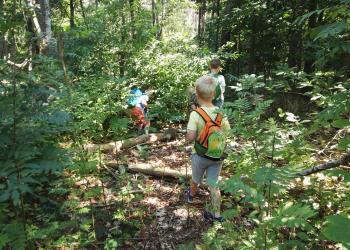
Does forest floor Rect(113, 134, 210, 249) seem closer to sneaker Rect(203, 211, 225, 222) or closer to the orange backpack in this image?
sneaker Rect(203, 211, 225, 222)

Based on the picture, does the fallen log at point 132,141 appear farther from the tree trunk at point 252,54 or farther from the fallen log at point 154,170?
the tree trunk at point 252,54

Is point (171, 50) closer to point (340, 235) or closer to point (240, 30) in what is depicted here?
point (240, 30)

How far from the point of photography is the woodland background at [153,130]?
8.68ft

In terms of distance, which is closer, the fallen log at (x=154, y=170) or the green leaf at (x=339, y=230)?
the green leaf at (x=339, y=230)

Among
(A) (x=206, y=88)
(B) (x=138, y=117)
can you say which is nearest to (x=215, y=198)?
(A) (x=206, y=88)

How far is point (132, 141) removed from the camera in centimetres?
738

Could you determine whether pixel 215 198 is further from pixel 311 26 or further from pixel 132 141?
pixel 311 26

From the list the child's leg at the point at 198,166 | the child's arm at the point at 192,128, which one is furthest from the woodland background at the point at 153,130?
the child's arm at the point at 192,128

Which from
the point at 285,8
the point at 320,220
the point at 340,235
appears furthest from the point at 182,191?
the point at 285,8

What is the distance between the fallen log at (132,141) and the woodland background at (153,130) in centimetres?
27

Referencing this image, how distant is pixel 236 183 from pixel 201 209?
2.62m

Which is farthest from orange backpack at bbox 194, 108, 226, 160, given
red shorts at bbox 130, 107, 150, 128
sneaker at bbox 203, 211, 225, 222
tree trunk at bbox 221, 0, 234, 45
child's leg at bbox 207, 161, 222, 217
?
tree trunk at bbox 221, 0, 234, 45

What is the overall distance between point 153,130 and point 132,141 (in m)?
0.78

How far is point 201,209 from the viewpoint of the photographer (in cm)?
492
